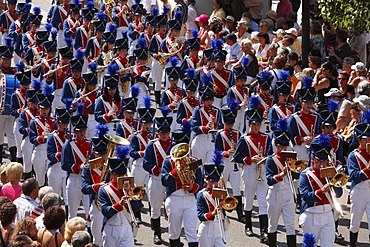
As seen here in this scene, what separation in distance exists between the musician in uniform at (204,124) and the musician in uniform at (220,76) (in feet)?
6.69

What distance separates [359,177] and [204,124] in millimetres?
3112

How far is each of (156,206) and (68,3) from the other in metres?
10.7

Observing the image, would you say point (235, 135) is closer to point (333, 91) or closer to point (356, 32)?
point (333, 91)

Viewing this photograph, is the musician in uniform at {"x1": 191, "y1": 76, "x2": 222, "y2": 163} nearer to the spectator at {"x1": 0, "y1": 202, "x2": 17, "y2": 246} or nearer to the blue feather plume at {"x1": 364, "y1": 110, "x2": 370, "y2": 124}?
the blue feather plume at {"x1": 364, "y1": 110, "x2": 370, "y2": 124}

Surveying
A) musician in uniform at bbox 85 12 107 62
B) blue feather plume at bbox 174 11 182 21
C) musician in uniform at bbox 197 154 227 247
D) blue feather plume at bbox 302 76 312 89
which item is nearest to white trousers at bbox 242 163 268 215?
blue feather plume at bbox 302 76 312 89

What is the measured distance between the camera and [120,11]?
25.9 meters

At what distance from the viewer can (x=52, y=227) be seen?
12914mm

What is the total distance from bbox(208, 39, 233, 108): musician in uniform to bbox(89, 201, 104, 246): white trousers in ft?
17.4

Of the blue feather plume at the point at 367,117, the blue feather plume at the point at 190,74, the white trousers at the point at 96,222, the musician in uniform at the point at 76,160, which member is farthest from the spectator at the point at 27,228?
the blue feather plume at the point at 190,74

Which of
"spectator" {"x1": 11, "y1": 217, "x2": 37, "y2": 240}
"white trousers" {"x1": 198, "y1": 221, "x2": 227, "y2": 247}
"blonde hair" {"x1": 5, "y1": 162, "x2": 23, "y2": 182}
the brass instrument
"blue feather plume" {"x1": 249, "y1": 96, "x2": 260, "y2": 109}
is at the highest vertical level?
"spectator" {"x1": 11, "y1": 217, "x2": 37, "y2": 240}

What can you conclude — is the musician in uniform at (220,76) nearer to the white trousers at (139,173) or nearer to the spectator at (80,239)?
the white trousers at (139,173)

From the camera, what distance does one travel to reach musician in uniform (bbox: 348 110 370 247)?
1630 cm

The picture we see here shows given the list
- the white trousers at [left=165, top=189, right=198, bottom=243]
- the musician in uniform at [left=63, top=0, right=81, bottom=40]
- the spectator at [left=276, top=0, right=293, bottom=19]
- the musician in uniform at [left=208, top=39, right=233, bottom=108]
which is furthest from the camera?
the musician in uniform at [left=63, top=0, right=81, bottom=40]

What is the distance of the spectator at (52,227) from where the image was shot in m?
12.9
